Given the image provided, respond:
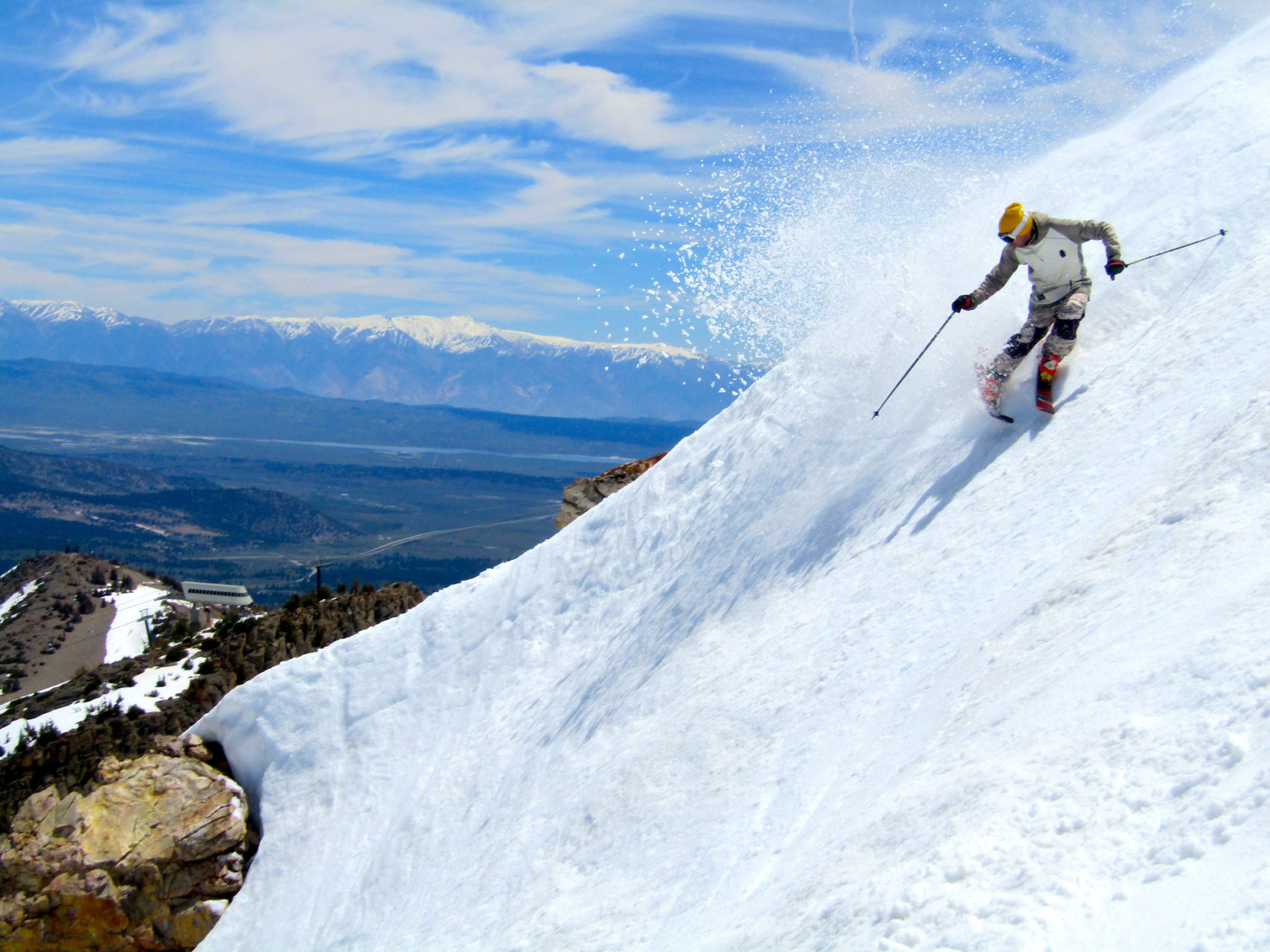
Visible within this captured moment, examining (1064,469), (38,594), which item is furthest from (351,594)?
(38,594)

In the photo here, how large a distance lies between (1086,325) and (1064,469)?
290cm

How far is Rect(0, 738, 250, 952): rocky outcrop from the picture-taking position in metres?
13.9

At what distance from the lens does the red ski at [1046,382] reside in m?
9.34

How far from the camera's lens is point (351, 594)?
3556cm

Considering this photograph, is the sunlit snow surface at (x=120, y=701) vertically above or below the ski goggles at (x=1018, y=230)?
below

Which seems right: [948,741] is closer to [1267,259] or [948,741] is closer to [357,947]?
[1267,259]

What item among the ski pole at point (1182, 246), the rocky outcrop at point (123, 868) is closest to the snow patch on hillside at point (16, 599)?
the rocky outcrop at point (123, 868)

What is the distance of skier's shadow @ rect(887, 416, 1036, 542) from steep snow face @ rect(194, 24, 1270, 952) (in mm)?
59

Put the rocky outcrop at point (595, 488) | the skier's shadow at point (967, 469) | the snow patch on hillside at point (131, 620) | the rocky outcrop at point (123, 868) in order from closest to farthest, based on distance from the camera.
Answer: the skier's shadow at point (967, 469)
the rocky outcrop at point (123, 868)
the rocky outcrop at point (595, 488)
the snow patch on hillside at point (131, 620)

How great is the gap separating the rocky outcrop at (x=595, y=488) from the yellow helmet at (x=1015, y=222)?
1638 cm

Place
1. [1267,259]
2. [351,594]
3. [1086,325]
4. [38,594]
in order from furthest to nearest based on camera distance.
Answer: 1. [38,594]
2. [351,594]
3. [1086,325]
4. [1267,259]

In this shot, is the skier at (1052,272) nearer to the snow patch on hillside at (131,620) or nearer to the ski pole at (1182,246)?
the ski pole at (1182,246)

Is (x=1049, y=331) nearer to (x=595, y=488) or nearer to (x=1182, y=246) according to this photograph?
(x=1182, y=246)

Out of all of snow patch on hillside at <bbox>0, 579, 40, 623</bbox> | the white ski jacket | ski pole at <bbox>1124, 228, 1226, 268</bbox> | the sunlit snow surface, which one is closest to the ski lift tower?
the sunlit snow surface
